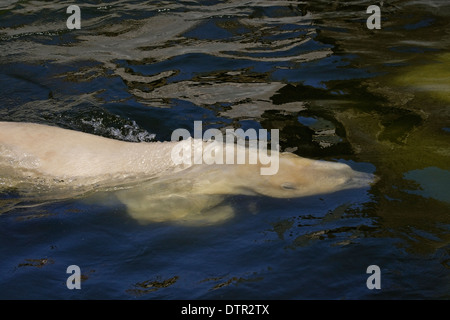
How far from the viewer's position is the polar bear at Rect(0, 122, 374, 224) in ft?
17.1

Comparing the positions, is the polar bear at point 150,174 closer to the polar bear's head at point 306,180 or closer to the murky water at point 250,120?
the polar bear's head at point 306,180

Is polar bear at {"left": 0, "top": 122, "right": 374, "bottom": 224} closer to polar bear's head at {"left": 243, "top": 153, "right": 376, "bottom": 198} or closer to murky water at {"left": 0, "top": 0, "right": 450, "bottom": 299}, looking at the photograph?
polar bear's head at {"left": 243, "top": 153, "right": 376, "bottom": 198}

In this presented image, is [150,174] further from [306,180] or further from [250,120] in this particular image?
[250,120]

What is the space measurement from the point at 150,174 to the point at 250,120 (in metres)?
1.79

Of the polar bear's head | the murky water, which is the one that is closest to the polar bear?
the polar bear's head

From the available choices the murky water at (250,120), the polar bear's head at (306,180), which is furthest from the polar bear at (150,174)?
the murky water at (250,120)

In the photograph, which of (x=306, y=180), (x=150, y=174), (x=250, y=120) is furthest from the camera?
(x=250, y=120)

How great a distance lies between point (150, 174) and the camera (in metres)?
5.63

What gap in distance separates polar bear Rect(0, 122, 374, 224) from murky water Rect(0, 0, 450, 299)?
4.6 inches

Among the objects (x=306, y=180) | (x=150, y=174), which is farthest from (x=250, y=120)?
(x=306, y=180)

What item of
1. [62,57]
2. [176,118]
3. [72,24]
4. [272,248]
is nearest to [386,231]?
[272,248]

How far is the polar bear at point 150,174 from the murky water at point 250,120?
116 mm

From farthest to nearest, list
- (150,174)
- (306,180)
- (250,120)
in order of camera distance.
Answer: (250,120), (150,174), (306,180)

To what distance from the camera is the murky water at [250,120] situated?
14.3ft
